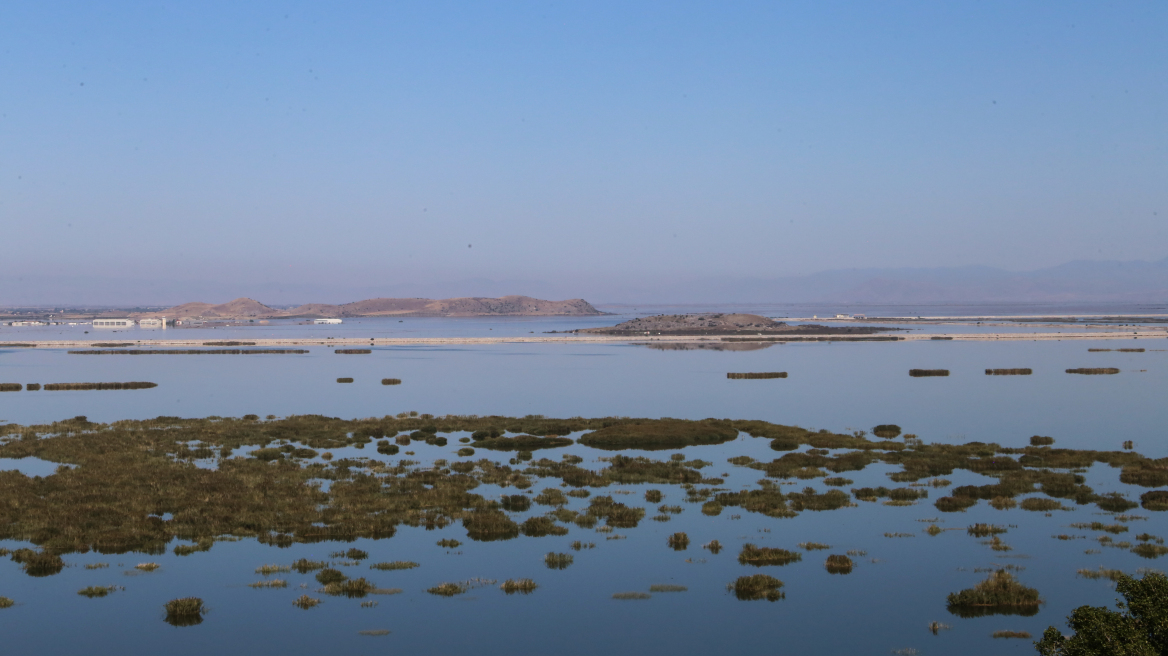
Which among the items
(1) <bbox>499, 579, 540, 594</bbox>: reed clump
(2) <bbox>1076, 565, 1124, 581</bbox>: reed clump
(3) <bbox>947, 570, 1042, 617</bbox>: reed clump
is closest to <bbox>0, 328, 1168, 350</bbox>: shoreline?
(2) <bbox>1076, 565, 1124, 581</bbox>: reed clump

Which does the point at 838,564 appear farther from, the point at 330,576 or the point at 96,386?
the point at 96,386

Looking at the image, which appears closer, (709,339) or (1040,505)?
(1040,505)

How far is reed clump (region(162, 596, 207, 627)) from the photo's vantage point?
2184 centimetres

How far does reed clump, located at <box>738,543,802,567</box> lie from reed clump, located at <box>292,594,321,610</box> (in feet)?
38.9

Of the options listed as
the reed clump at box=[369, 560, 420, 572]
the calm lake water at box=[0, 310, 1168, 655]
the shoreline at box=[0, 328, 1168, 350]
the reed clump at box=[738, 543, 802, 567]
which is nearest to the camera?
the calm lake water at box=[0, 310, 1168, 655]

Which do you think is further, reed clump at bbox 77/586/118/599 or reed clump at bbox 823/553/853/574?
reed clump at bbox 823/553/853/574

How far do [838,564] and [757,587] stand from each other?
3.31 metres

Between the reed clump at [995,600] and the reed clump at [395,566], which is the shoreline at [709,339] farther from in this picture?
the reed clump at [995,600]

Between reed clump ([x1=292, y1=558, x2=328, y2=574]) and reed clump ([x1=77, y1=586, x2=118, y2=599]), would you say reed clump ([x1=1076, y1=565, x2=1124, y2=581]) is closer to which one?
reed clump ([x1=292, y1=558, x2=328, y2=574])

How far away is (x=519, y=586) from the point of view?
2417cm

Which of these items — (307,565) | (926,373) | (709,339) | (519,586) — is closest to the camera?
Result: (519,586)

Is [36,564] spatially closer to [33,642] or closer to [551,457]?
[33,642]

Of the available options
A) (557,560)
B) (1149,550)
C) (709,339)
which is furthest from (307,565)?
(709,339)

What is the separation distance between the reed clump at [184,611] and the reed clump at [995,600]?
18463mm
